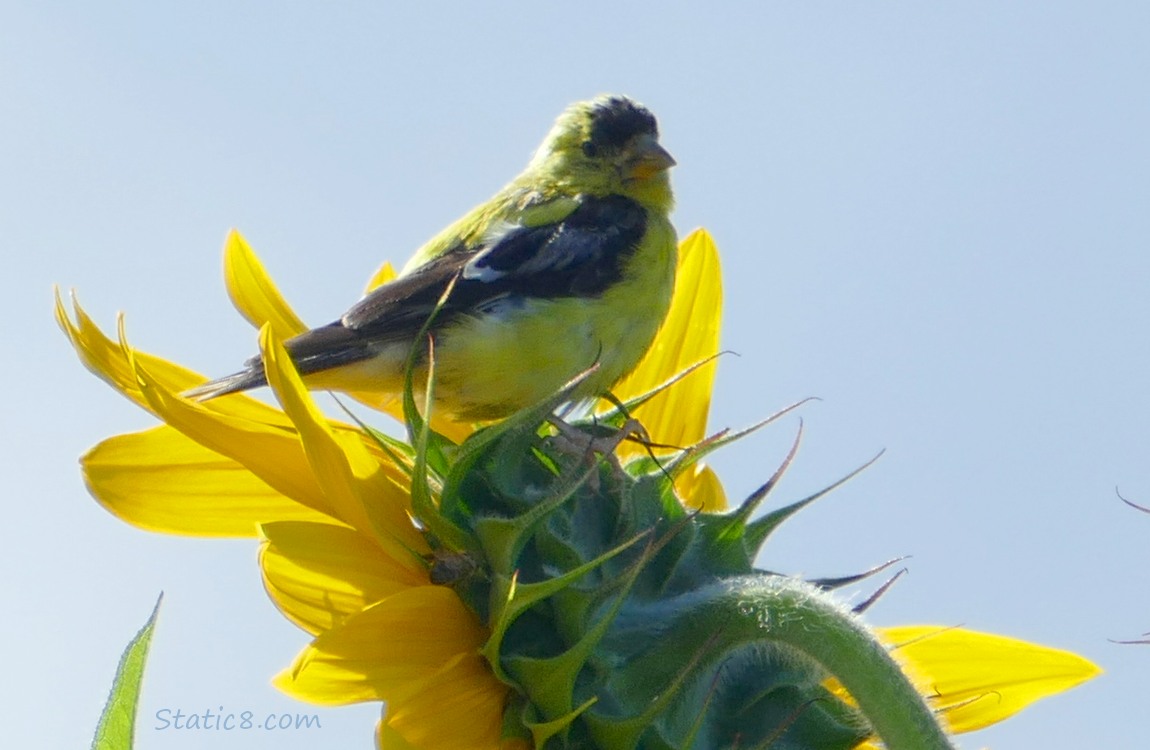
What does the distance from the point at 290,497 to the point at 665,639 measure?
0.69 m

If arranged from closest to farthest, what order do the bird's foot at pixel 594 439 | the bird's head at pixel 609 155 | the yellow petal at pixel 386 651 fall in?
the yellow petal at pixel 386 651
the bird's foot at pixel 594 439
the bird's head at pixel 609 155

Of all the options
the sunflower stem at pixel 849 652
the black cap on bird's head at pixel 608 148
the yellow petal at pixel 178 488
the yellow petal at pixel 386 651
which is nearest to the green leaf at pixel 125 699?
the yellow petal at pixel 386 651

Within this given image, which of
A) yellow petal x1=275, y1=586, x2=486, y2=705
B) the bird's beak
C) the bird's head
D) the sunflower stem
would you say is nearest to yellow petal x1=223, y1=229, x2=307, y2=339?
yellow petal x1=275, y1=586, x2=486, y2=705

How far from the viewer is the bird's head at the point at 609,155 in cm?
526

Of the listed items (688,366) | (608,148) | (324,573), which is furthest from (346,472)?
(608,148)

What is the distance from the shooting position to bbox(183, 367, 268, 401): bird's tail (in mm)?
2939

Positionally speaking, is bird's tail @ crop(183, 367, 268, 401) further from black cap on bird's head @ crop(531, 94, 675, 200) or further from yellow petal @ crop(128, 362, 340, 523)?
black cap on bird's head @ crop(531, 94, 675, 200)

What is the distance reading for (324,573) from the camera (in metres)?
2.57

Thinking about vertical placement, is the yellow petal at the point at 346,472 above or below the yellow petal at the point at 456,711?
above

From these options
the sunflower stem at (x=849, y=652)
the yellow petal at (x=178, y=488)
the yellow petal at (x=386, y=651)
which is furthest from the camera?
the yellow petal at (x=178, y=488)

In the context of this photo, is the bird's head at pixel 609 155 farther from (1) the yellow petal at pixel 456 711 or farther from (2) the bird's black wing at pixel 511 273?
(1) the yellow petal at pixel 456 711

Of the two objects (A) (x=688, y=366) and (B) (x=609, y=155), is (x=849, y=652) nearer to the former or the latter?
(A) (x=688, y=366)

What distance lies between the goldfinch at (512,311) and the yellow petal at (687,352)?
0.33 ft

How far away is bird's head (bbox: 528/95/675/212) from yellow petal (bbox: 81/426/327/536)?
8.21ft
